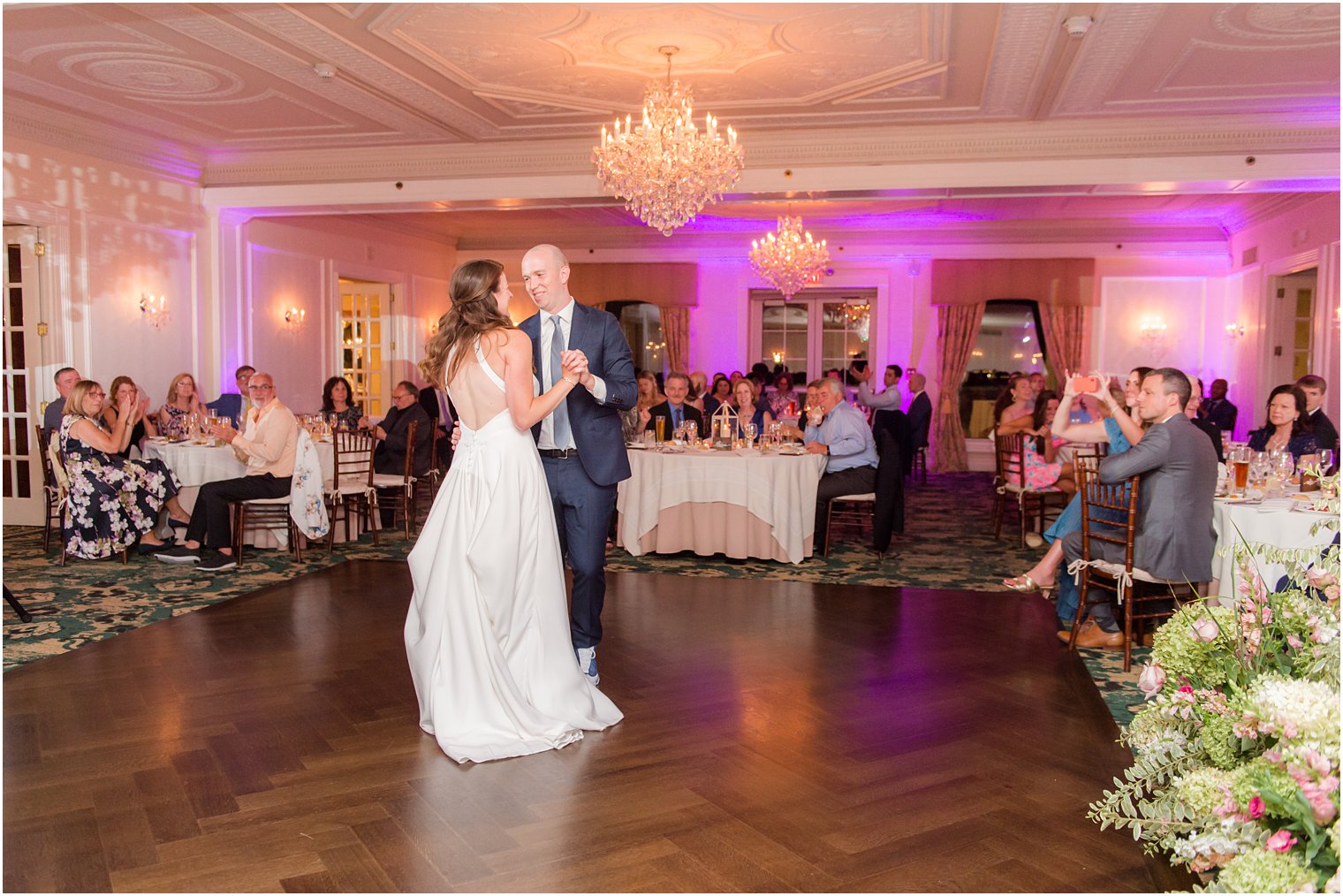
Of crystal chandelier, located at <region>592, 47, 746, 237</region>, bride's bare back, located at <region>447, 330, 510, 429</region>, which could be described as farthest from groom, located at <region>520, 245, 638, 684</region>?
crystal chandelier, located at <region>592, 47, 746, 237</region>

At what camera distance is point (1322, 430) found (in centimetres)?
722

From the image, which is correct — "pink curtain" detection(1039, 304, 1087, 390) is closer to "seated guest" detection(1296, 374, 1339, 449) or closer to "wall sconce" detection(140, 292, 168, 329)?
"seated guest" detection(1296, 374, 1339, 449)

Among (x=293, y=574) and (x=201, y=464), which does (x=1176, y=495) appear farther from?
(x=201, y=464)

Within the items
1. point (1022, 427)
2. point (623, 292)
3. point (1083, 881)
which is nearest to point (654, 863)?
point (1083, 881)

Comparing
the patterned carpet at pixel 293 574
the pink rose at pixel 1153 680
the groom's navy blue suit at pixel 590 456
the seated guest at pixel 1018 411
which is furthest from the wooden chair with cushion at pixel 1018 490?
the pink rose at pixel 1153 680

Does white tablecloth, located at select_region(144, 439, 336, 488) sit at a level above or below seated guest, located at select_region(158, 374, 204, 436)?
below

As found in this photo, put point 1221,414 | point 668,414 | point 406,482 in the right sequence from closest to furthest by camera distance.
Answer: point 406,482 → point 668,414 → point 1221,414

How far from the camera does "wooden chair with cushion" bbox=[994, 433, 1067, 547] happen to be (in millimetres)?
8383

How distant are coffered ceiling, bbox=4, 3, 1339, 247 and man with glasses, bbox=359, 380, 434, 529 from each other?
6.75 ft

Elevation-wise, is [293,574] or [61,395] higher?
[61,395]

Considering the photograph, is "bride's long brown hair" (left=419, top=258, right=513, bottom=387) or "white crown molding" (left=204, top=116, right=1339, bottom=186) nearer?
"bride's long brown hair" (left=419, top=258, right=513, bottom=387)

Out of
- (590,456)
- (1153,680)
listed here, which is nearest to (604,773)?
(590,456)

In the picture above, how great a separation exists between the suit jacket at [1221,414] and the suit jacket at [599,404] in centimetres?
911

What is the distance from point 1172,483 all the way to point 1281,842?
11.0ft
